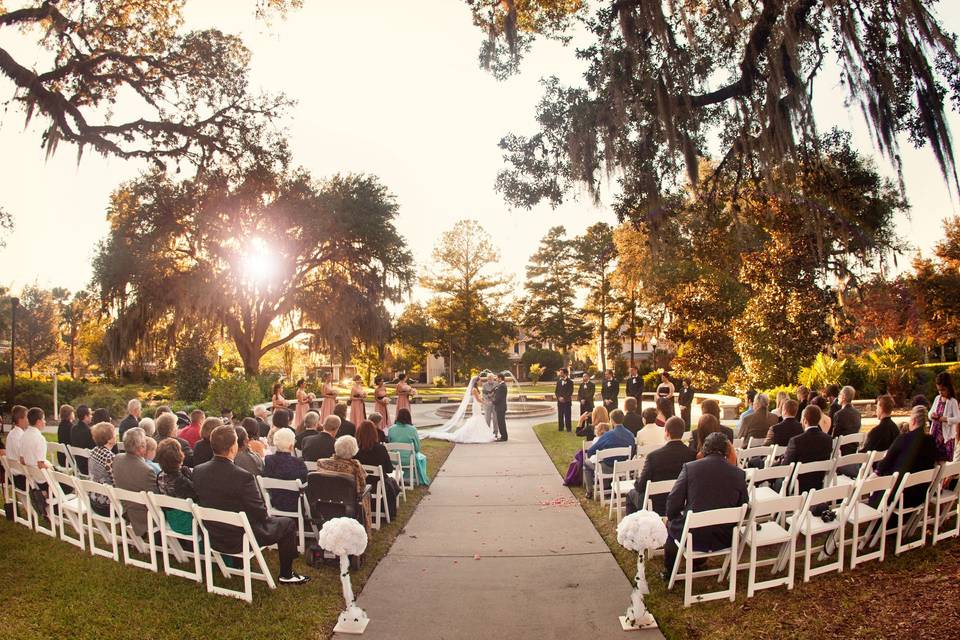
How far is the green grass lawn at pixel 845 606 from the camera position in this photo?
3.99 metres

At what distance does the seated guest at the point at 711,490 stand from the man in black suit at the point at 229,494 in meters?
3.06

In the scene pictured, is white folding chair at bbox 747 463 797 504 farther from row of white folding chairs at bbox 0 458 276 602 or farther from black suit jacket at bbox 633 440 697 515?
row of white folding chairs at bbox 0 458 276 602

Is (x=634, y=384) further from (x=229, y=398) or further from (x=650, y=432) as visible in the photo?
(x=229, y=398)

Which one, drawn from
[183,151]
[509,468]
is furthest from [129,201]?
[509,468]

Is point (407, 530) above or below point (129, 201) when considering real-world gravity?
below

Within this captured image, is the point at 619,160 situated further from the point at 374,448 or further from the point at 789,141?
the point at 374,448

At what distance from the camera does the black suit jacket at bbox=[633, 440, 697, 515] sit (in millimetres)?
5789

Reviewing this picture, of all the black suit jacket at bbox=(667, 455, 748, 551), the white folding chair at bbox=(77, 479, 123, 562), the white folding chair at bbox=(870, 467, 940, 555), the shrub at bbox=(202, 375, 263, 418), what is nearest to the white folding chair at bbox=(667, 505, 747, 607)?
the black suit jacket at bbox=(667, 455, 748, 551)

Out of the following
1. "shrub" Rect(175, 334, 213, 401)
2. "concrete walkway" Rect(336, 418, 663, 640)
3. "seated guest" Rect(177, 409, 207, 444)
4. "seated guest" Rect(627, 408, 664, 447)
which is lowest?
"concrete walkway" Rect(336, 418, 663, 640)

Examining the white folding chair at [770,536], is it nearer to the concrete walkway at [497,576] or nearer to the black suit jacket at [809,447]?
the concrete walkway at [497,576]

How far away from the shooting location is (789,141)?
270 inches

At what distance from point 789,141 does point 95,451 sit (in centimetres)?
749

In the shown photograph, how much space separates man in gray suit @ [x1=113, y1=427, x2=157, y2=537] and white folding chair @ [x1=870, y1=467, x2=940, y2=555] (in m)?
5.85

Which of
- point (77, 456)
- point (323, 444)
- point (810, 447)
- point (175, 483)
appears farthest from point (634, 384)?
point (175, 483)
